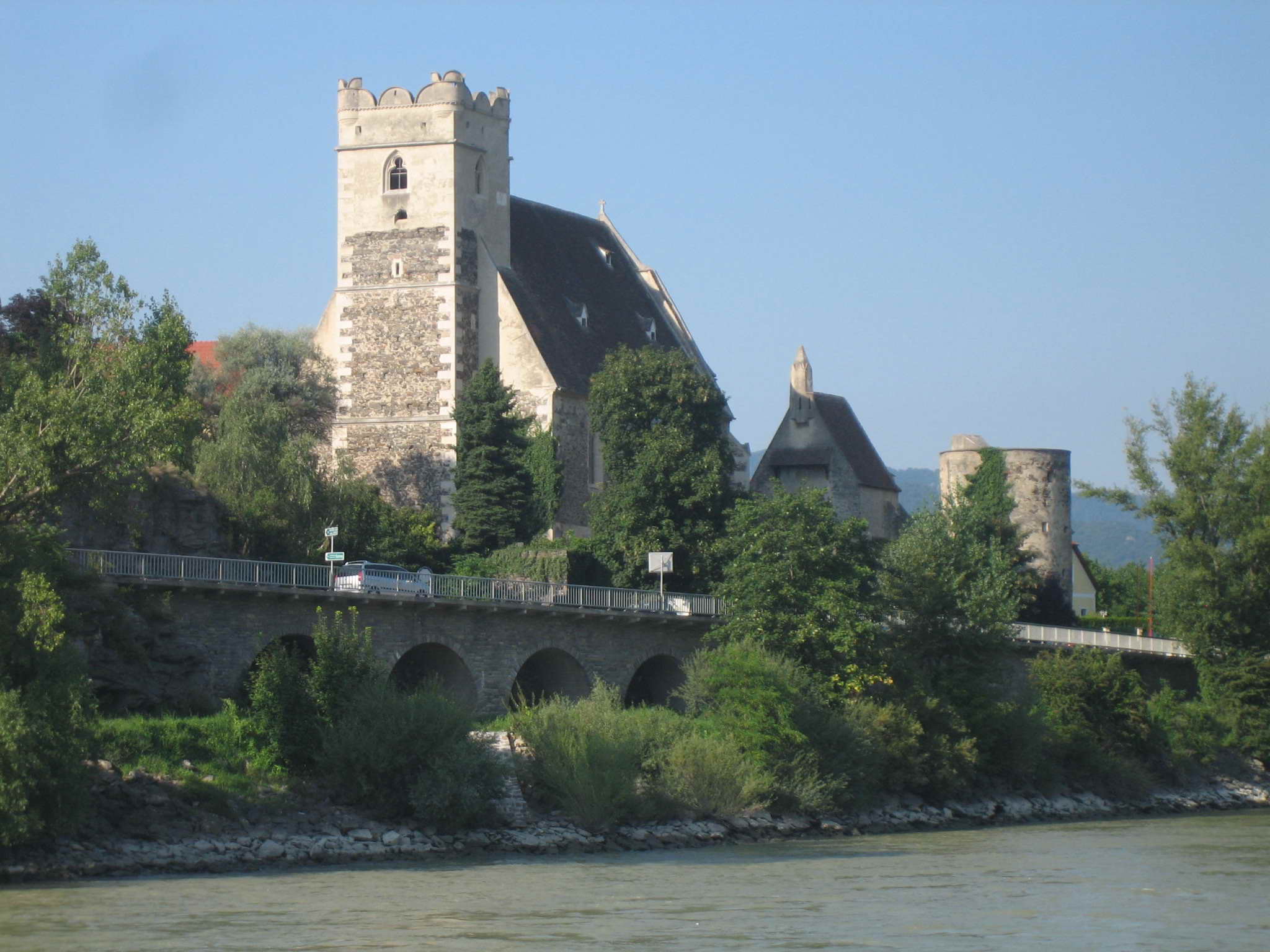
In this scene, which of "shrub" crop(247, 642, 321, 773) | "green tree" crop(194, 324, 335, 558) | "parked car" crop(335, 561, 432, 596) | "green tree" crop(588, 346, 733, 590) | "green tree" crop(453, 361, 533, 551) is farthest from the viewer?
"green tree" crop(453, 361, 533, 551)

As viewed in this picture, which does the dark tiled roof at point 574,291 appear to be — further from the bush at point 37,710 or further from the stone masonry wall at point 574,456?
the bush at point 37,710

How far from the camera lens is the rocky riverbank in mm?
30547

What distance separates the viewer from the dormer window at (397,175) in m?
56.8

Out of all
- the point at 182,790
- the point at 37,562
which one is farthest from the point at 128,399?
the point at 182,790

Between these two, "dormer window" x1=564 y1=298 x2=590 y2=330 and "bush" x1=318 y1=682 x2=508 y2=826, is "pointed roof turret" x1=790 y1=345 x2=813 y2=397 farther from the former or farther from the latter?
"bush" x1=318 y1=682 x2=508 y2=826

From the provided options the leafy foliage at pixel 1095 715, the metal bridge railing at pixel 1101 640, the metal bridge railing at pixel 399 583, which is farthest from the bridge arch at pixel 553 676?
the metal bridge railing at pixel 1101 640

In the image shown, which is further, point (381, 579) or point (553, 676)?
point (553, 676)

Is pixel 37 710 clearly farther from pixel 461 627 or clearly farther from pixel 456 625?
pixel 461 627

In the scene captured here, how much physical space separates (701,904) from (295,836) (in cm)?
860

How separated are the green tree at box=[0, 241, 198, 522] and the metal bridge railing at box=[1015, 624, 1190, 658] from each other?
2644 centimetres

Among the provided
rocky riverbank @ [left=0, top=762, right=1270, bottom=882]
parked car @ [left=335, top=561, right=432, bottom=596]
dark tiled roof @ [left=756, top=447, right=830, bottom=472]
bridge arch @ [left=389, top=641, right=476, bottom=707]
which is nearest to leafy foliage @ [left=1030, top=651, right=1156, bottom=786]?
rocky riverbank @ [left=0, top=762, right=1270, bottom=882]

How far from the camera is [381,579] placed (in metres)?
42.3

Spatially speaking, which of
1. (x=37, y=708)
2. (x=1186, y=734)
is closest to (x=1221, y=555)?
(x=1186, y=734)

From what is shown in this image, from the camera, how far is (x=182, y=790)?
33.2 m
